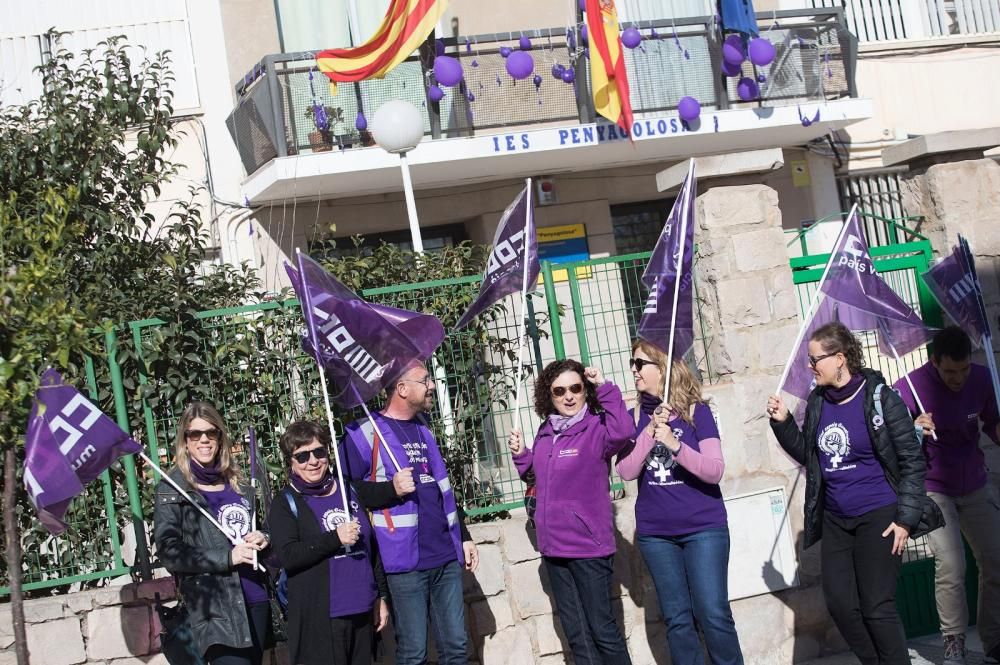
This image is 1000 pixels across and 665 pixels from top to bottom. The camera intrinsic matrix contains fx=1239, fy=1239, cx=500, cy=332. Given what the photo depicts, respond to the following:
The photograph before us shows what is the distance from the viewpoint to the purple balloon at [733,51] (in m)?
14.4

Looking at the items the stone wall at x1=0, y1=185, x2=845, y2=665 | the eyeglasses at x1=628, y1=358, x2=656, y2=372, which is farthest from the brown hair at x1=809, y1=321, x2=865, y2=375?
the stone wall at x1=0, y1=185, x2=845, y2=665

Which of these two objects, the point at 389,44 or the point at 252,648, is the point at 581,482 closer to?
the point at 252,648

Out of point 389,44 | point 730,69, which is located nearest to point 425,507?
point 389,44

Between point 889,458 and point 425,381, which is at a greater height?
point 425,381

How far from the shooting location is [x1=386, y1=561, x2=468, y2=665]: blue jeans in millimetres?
6242

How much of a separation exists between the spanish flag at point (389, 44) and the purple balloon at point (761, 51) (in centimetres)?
398

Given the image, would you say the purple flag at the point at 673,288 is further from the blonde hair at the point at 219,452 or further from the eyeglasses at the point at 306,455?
the blonde hair at the point at 219,452

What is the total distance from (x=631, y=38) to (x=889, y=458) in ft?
29.3

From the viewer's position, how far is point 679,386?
6.54 m

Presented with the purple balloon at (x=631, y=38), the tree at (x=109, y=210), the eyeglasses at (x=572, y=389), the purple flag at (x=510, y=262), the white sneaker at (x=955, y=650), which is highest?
the purple balloon at (x=631, y=38)

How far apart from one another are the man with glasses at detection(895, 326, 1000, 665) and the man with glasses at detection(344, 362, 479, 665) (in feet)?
8.87

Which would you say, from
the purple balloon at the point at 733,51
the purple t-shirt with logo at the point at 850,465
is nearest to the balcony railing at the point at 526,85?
the purple balloon at the point at 733,51

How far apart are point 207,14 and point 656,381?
8999 millimetres

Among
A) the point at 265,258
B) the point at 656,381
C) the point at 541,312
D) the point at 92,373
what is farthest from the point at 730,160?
the point at 92,373
